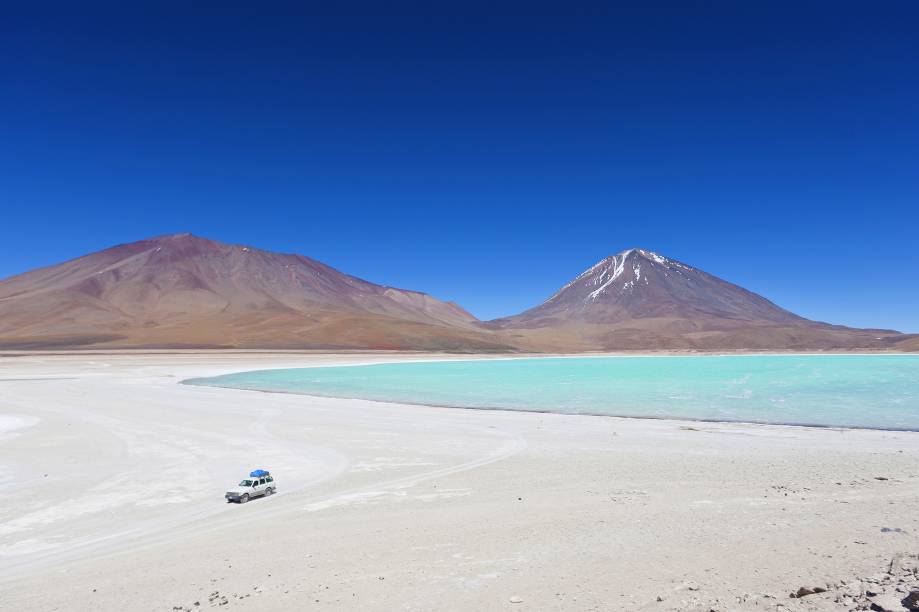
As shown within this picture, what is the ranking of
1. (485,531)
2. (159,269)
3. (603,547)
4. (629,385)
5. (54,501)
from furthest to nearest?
(159,269) < (629,385) < (54,501) < (485,531) < (603,547)

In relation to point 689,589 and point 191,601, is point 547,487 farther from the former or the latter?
point 191,601

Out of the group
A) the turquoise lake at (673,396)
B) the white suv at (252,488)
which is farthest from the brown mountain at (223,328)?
the white suv at (252,488)

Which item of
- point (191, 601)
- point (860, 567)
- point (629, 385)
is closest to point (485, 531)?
point (191, 601)

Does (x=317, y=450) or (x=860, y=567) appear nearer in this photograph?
(x=860, y=567)

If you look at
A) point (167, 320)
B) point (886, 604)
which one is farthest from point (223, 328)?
point (886, 604)

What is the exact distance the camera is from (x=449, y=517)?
33.3ft

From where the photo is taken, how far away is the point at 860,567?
23.6 ft

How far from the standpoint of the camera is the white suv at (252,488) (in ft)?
37.2

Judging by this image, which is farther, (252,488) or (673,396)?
(673,396)

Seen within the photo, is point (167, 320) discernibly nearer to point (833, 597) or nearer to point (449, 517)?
point (449, 517)

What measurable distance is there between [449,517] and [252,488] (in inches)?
159

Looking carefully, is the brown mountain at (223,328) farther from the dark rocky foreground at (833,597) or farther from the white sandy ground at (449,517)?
the dark rocky foreground at (833,597)

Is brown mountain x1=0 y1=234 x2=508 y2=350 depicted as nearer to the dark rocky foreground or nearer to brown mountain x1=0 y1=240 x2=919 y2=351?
brown mountain x1=0 y1=240 x2=919 y2=351

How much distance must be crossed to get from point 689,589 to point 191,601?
18.7 feet
